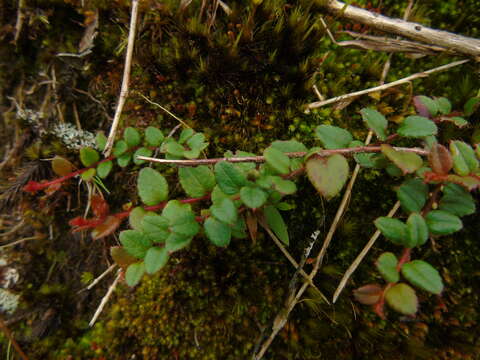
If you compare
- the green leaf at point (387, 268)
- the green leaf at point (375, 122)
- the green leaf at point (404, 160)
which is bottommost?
the green leaf at point (387, 268)

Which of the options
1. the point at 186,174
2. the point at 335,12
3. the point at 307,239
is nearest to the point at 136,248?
the point at 186,174

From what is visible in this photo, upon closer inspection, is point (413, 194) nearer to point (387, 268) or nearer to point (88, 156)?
point (387, 268)

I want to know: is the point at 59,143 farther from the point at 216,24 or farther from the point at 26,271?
the point at 216,24

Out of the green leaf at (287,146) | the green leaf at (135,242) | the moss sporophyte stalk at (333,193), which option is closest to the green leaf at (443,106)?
the moss sporophyte stalk at (333,193)

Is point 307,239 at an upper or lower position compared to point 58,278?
upper

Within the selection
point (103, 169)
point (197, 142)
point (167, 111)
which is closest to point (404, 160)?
point (197, 142)

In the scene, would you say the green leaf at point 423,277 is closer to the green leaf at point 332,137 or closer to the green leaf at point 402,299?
the green leaf at point 402,299
